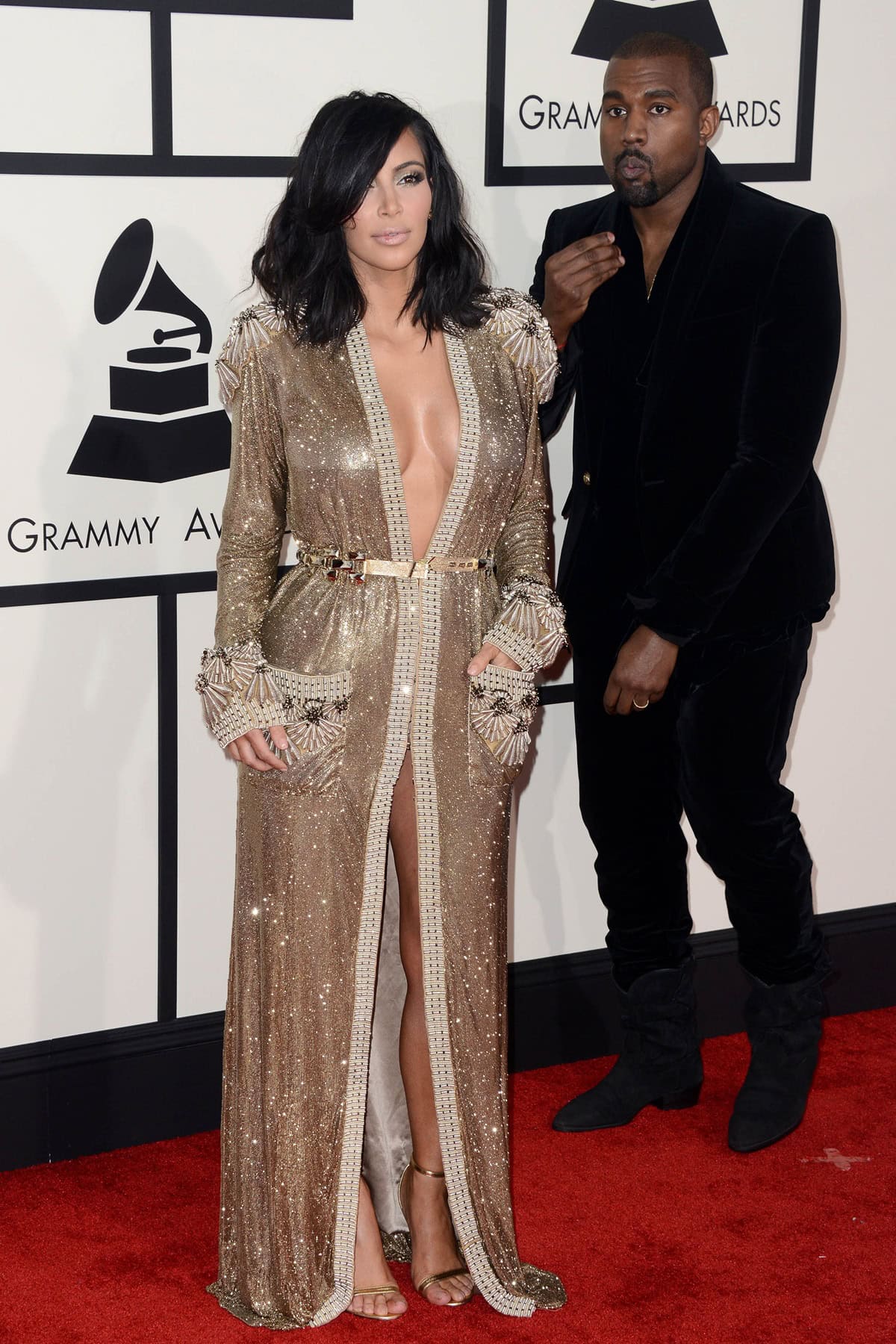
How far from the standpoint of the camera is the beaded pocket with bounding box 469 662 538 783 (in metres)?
2.47

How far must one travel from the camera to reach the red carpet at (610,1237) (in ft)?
8.45

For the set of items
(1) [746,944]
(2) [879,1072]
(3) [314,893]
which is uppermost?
(3) [314,893]

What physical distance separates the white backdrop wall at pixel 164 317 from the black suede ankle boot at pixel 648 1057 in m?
0.34

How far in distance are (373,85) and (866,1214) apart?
221 cm

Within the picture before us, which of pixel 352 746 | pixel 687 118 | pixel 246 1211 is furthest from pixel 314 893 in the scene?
pixel 687 118

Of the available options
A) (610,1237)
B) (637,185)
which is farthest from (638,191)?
(610,1237)

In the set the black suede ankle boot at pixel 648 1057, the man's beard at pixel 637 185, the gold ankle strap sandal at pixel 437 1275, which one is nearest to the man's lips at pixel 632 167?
the man's beard at pixel 637 185

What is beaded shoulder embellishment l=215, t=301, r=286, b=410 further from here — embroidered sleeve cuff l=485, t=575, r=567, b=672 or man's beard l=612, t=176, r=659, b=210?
man's beard l=612, t=176, r=659, b=210

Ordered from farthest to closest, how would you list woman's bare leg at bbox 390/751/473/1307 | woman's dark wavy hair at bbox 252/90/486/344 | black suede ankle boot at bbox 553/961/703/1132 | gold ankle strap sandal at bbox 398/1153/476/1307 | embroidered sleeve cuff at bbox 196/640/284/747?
black suede ankle boot at bbox 553/961/703/1132, gold ankle strap sandal at bbox 398/1153/476/1307, woman's bare leg at bbox 390/751/473/1307, embroidered sleeve cuff at bbox 196/640/284/747, woman's dark wavy hair at bbox 252/90/486/344

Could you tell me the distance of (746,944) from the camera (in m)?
3.22

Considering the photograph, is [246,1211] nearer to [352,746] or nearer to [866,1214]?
[352,746]

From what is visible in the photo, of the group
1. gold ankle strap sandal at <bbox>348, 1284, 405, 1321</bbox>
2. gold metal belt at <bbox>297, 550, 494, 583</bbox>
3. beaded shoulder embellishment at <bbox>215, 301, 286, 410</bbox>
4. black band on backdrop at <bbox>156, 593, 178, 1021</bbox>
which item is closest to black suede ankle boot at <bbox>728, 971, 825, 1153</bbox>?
gold ankle strap sandal at <bbox>348, 1284, 405, 1321</bbox>

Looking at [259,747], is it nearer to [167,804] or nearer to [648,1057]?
[167,804]

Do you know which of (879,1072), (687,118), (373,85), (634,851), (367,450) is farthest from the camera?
(879,1072)
